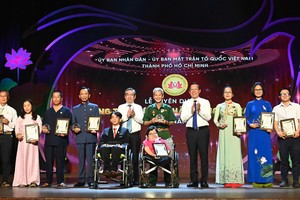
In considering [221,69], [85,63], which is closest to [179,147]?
[221,69]

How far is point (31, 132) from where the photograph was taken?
247 inches

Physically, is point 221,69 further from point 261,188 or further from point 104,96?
point 261,188

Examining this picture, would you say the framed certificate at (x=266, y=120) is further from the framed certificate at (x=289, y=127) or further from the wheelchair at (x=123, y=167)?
the wheelchair at (x=123, y=167)

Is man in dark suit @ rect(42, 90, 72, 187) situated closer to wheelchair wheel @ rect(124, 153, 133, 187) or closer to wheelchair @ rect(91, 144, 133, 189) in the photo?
wheelchair @ rect(91, 144, 133, 189)

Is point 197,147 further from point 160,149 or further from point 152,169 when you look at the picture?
point 152,169

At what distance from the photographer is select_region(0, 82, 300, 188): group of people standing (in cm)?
601

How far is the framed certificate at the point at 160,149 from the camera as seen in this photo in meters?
5.78

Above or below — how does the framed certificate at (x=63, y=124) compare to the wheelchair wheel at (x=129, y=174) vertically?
above

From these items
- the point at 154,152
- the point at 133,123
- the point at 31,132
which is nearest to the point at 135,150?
the point at 133,123

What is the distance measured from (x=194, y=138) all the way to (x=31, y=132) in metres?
2.33

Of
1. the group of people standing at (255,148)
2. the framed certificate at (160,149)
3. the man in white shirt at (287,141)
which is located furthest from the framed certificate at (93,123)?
the man in white shirt at (287,141)

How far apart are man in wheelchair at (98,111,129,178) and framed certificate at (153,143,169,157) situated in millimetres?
427

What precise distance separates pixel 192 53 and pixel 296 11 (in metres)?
2.07

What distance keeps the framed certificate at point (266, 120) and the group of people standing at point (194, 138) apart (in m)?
0.10
